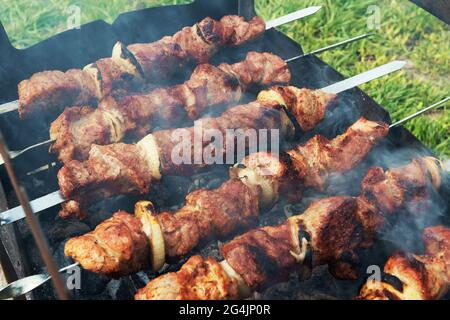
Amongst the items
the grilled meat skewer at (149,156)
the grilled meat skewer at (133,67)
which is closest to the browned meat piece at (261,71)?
the grilled meat skewer at (133,67)

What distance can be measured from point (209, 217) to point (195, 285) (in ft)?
1.53

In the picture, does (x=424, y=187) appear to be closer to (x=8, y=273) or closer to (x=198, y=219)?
(x=198, y=219)

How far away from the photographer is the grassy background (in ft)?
17.2

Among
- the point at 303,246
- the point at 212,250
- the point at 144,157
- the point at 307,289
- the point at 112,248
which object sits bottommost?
the point at 307,289

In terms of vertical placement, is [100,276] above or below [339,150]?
below

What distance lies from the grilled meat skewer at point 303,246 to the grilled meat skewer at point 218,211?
17 cm

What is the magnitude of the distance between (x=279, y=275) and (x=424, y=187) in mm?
1005

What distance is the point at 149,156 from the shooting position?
292cm

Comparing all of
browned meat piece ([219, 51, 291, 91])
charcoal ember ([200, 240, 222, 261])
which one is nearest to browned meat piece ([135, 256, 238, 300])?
charcoal ember ([200, 240, 222, 261])

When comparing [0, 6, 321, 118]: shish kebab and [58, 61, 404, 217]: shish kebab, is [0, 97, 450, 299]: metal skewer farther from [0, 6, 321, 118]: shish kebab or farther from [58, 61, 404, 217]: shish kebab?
[0, 6, 321, 118]: shish kebab

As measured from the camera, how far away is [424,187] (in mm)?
2924

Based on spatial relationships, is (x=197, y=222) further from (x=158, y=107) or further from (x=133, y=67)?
(x=133, y=67)

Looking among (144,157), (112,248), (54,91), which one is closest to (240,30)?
(54,91)
